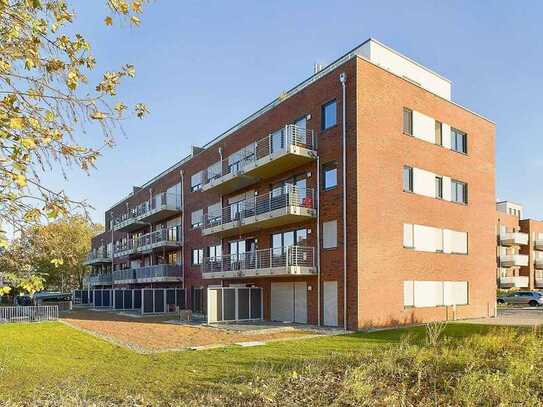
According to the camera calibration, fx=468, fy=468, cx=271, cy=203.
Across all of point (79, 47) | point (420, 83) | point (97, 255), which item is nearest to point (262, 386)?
point (79, 47)

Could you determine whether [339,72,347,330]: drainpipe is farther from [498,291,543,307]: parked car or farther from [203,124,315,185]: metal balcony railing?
[498,291,543,307]: parked car

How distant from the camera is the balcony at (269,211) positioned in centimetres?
2161

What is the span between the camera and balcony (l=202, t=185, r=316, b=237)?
70.9 ft

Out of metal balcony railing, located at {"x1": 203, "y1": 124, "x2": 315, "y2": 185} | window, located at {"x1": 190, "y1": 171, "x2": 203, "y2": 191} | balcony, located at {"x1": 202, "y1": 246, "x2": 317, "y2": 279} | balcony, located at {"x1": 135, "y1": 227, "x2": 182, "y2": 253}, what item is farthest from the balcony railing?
balcony, located at {"x1": 202, "y1": 246, "x2": 317, "y2": 279}

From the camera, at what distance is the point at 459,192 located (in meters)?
25.6

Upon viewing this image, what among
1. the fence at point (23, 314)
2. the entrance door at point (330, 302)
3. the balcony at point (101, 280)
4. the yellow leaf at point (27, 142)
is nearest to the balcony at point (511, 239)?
the entrance door at point (330, 302)

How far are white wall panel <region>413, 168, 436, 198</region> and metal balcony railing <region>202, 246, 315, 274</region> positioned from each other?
6.11 metres

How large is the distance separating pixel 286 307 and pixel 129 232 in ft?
108

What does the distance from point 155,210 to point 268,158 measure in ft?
60.7

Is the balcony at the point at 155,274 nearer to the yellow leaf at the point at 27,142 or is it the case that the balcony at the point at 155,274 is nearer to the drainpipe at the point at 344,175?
the drainpipe at the point at 344,175

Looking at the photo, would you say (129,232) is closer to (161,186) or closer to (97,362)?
(161,186)

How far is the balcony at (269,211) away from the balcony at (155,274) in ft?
28.4

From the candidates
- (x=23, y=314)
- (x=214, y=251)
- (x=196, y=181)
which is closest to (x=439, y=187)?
(x=214, y=251)

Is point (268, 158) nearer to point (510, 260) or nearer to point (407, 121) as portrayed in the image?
point (407, 121)
